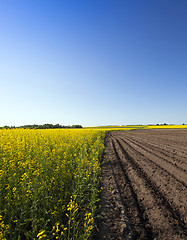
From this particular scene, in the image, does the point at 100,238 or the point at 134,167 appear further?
the point at 134,167

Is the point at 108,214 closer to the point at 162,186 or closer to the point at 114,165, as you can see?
the point at 162,186

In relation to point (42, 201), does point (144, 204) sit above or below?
below

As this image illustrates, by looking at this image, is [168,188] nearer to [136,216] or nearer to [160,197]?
[160,197]

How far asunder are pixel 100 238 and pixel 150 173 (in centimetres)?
445

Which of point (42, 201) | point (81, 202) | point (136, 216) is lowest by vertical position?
point (136, 216)

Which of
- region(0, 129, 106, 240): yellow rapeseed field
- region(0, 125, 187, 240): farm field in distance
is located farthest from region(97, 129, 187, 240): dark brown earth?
region(0, 129, 106, 240): yellow rapeseed field

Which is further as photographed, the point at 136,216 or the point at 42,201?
the point at 136,216

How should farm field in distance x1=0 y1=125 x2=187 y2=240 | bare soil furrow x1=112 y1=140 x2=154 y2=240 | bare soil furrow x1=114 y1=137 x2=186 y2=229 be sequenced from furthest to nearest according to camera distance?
bare soil furrow x1=114 y1=137 x2=186 y2=229 → bare soil furrow x1=112 y1=140 x2=154 y2=240 → farm field in distance x1=0 y1=125 x2=187 y2=240

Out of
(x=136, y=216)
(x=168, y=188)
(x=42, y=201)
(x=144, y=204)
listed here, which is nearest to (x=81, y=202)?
(x=42, y=201)

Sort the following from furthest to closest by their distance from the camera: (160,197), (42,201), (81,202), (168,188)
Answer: (168,188), (160,197), (81,202), (42,201)

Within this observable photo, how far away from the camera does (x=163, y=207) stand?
153 inches

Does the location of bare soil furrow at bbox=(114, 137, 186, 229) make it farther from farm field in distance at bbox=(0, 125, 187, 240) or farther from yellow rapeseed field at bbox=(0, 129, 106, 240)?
yellow rapeseed field at bbox=(0, 129, 106, 240)

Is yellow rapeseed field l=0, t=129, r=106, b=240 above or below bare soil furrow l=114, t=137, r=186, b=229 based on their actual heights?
above

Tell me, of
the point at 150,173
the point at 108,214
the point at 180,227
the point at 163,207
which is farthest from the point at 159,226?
the point at 150,173
